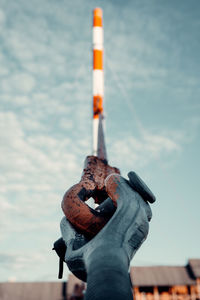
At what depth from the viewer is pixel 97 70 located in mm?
10523

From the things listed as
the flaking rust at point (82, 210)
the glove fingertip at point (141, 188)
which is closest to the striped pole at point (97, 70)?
the flaking rust at point (82, 210)

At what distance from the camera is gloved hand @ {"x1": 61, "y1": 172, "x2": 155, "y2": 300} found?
2.77 ft

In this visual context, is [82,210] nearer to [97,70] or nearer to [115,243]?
[115,243]

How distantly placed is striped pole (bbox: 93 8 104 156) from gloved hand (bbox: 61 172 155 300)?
22.9ft

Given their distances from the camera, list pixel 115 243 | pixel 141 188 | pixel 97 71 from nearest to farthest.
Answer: pixel 115 243 → pixel 141 188 → pixel 97 71

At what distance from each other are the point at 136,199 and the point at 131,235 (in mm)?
143

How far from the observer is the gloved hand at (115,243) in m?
0.84

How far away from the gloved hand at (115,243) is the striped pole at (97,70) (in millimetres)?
6994

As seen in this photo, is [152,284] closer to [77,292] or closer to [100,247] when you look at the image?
[77,292]

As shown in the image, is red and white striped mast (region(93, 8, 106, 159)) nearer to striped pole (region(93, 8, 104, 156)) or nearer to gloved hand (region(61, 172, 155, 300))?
striped pole (region(93, 8, 104, 156))

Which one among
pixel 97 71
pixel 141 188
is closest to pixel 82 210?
pixel 141 188

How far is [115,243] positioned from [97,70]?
32.9 feet

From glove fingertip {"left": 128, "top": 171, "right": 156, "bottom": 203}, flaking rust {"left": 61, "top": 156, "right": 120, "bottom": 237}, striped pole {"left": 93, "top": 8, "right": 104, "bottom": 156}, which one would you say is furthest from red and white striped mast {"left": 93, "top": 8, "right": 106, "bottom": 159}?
glove fingertip {"left": 128, "top": 171, "right": 156, "bottom": 203}

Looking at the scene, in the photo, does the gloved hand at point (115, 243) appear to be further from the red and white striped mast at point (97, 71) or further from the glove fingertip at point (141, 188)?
the red and white striped mast at point (97, 71)
